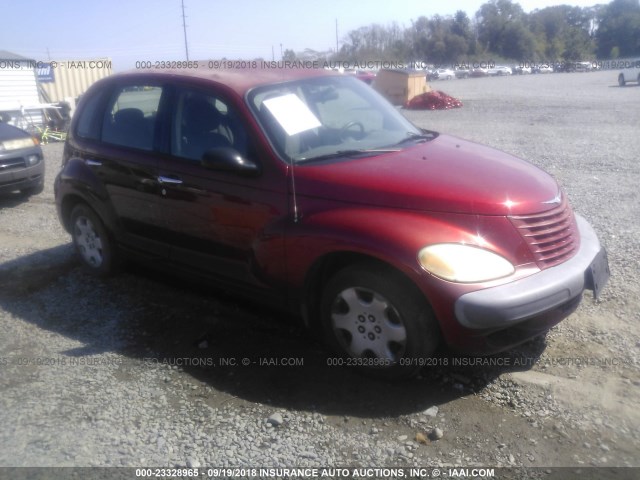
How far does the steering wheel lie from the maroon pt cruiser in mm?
16

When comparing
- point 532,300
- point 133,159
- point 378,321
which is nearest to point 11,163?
point 133,159

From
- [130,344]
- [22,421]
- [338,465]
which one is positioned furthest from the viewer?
[130,344]

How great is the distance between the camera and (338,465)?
295 centimetres

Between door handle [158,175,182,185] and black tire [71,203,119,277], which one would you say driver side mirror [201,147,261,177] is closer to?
door handle [158,175,182,185]

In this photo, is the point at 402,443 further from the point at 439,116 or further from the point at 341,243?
the point at 439,116

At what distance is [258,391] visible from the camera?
362 centimetres

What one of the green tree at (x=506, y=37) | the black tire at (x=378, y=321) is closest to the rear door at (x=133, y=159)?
the black tire at (x=378, y=321)

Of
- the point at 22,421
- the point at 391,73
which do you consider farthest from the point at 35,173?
the point at 391,73

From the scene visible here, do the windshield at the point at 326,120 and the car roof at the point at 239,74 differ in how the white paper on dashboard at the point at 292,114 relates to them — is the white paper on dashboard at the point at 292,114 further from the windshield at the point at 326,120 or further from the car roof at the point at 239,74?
the car roof at the point at 239,74

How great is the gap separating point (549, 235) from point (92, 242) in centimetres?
395

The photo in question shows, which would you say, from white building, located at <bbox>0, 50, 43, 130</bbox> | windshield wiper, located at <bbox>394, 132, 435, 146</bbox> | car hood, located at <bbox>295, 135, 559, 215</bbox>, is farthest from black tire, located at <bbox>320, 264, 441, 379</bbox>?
white building, located at <bbox>0, 50, 43, 130</bbox>

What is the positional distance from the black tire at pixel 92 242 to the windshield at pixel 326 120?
2.11 meters

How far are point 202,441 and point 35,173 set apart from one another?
7106 millimetres

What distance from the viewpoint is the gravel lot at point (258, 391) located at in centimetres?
306
